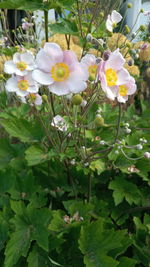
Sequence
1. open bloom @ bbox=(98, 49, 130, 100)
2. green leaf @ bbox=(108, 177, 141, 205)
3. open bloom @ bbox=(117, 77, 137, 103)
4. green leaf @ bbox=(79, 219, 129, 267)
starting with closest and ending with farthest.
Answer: open bloom @ bbox=(98, 49, 130, 100)
open bloom @ bbox=(117, 77, 137, 103)
green leaf @ bbox=(79, 219, 129, 267)
green leaf @ bbox=(108, 177, 141, 205)

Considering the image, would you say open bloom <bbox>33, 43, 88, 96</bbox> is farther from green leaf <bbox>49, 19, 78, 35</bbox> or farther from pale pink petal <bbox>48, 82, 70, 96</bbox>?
green leaf <bbox>49, 19, 78, 35</bbox>

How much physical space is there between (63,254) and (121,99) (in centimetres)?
78

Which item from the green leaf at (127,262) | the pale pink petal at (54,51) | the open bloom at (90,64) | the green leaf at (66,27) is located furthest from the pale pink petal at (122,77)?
the green leaf at (127,262)

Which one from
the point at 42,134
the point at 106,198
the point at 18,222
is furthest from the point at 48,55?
the point at 106,198

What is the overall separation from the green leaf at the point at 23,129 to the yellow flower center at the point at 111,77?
25.0 inches

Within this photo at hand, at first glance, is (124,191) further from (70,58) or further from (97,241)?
(70,58)

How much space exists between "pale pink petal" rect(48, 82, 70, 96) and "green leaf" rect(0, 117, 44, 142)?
54 cm

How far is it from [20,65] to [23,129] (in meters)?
0.39

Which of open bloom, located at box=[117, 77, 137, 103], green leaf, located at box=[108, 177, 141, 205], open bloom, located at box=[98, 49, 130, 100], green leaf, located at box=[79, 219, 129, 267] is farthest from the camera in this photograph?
green leaf, located at box=[108, 177, 141, 205]

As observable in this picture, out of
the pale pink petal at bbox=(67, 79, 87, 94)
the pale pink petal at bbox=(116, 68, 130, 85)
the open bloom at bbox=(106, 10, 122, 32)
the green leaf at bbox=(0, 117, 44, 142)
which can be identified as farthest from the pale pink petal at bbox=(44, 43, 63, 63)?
the green leaf at bbox=(0, 117, 44, 142)

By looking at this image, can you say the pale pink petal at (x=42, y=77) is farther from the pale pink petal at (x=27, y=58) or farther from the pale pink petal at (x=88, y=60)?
the pale pink petal at (x=27, y=58)

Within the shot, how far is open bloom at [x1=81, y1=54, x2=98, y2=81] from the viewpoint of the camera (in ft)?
2.97

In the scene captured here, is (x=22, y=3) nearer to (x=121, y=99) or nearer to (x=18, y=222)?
(x=121, y=99)

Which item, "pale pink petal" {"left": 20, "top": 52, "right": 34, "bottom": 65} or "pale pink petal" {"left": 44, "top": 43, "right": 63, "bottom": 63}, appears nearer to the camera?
"pale pink petal" {"left": 44, "top": 43, "right": 63, "bottom": 63}
